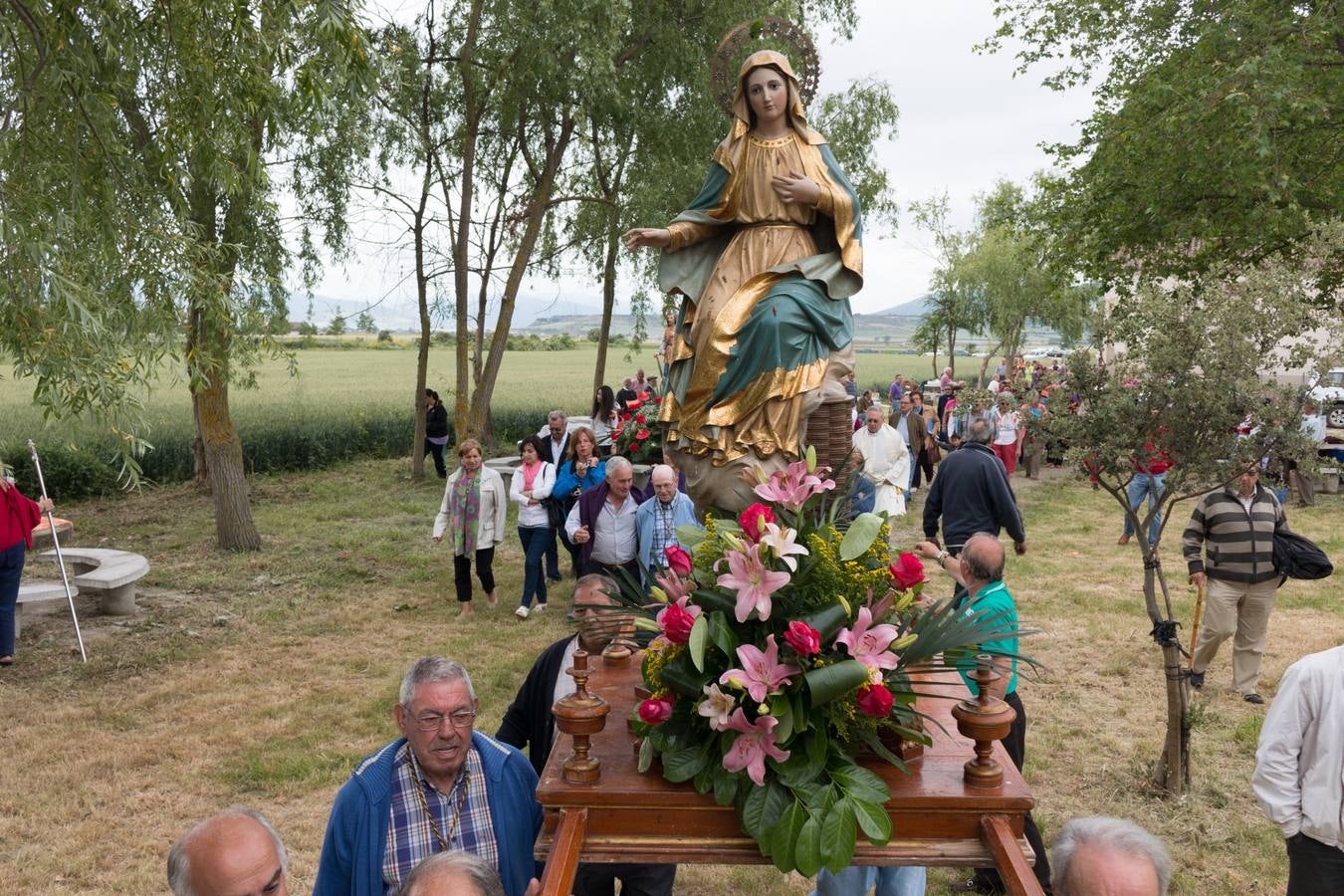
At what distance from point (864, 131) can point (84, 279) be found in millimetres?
16746

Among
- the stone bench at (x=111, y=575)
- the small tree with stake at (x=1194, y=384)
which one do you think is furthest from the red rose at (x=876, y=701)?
the stone bench at (x=111, y=575)

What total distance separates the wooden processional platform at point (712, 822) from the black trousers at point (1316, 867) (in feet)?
6.35

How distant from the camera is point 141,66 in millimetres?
7781

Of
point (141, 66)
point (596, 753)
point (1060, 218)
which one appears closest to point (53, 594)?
point (141, 66)

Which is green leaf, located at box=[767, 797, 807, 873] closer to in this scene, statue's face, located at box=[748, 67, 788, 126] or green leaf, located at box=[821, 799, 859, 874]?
green leaf, located at box=[821, 799, 859, 874]

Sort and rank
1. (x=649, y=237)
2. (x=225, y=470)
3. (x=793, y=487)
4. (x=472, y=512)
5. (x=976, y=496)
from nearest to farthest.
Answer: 1. (x=793, y=487)
2. (x=649, y=237)
3. (x=976, y=496)
4. (x=472, y=512)
5. (x=225, y=470)

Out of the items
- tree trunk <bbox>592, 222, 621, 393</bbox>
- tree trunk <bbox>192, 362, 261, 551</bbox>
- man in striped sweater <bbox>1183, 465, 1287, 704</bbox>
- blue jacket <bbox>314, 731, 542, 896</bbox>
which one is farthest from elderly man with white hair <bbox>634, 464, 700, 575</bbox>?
tree trunk <bbox>592, 222, 621, 393</bbox>

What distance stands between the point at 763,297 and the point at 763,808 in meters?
4.13

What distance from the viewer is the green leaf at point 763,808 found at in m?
2.39

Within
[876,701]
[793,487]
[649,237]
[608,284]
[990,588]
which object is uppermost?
[608,284]

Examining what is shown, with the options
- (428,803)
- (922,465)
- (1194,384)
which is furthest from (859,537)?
(922,465)

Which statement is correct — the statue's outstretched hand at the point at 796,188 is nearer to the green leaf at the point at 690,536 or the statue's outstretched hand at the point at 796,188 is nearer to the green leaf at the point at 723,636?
the green leaf at the point at 690,536

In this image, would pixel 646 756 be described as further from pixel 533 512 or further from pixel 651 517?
pixel 533 512

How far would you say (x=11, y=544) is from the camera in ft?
27.2
